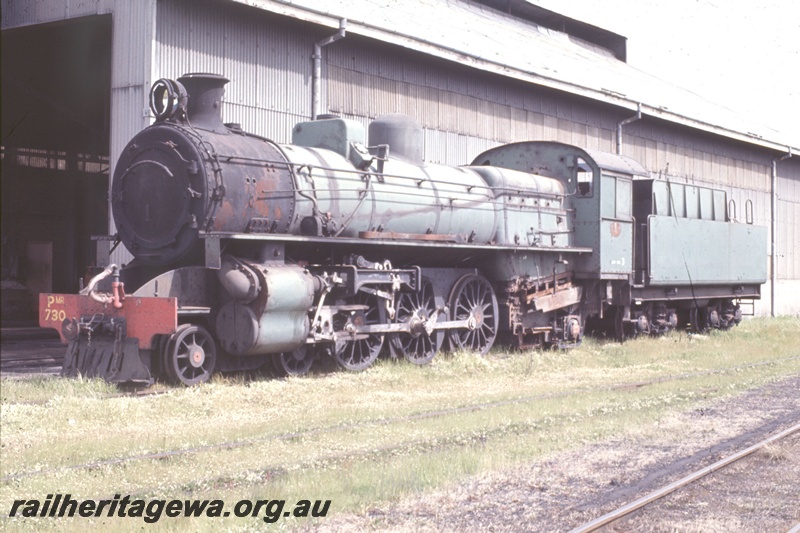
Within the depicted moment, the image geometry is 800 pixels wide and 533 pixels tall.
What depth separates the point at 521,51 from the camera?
24.2 m

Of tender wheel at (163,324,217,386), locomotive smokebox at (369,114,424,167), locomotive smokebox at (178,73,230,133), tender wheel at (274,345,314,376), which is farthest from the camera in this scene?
locomotive smokebox at (369,114,424,167)

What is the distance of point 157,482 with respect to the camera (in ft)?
20.3

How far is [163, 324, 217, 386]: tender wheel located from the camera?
33.7 feet

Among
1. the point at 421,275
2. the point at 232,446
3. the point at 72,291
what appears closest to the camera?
the point at 232,446

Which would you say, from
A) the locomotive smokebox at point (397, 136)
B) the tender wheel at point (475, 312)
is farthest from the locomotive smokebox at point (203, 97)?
the tender wheel at point (475, 312)

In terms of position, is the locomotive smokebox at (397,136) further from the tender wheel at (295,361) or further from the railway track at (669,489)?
the railway track at (669,489)

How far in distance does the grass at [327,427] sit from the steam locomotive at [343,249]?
65 cm

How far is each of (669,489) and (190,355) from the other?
20.7 ft

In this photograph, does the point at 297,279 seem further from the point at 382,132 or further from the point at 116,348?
the point at 382,132

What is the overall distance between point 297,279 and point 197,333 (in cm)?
143

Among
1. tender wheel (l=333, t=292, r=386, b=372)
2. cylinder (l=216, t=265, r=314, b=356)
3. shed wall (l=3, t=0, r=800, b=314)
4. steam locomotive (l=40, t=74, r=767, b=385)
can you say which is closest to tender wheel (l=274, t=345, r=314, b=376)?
steam locomotive (l=40, t=74, r=767, b=385)

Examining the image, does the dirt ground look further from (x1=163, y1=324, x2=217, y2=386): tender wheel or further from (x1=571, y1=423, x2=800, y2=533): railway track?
(x1=163, y1=324, x2=217, y2=386): tender wheel

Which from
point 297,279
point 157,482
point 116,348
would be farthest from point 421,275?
point 157,482

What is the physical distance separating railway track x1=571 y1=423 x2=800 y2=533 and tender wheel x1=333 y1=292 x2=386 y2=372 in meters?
6.01
